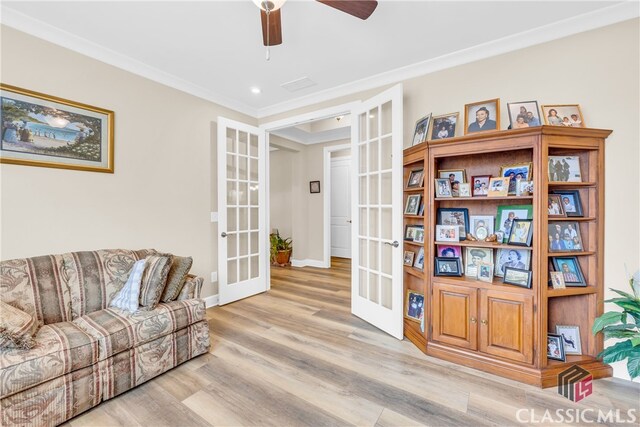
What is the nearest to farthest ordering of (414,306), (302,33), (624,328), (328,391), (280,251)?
(624,328) < (328,391) < (302,33) < (414,306) < (280,251)

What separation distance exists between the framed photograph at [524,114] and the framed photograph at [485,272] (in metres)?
1.09

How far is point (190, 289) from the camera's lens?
7.38ft

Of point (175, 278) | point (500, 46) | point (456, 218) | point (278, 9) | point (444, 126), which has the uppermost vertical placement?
point (500, 46)

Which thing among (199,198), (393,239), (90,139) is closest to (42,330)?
(90,139)

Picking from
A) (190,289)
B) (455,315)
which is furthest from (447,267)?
(190,289)

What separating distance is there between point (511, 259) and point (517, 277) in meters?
0.19

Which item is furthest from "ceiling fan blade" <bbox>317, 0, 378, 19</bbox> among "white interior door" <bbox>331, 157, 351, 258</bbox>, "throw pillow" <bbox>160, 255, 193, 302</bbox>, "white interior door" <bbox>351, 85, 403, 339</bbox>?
"white interior door" <bbox>331, 157, 351, 258</bbox>

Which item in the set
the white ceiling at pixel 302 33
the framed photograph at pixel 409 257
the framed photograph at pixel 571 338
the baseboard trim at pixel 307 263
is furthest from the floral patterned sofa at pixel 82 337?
the baseboard trim at pixel 307 263

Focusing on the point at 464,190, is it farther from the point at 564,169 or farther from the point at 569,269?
the point at 569,269

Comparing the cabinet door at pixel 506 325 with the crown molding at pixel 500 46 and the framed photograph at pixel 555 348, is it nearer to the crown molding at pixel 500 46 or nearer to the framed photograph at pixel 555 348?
the framed photograph at pixel 555 348

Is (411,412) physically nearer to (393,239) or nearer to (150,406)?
(393,239)

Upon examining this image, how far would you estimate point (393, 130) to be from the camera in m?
2.47

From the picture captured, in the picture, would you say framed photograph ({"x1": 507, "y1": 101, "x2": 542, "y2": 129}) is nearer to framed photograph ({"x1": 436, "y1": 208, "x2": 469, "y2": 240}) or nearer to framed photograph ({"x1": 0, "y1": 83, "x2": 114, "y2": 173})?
framed photograph ({"x1": 436, "y1": 208, "x2": 469, "y2": 240})

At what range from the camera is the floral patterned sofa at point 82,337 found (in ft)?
4.60
